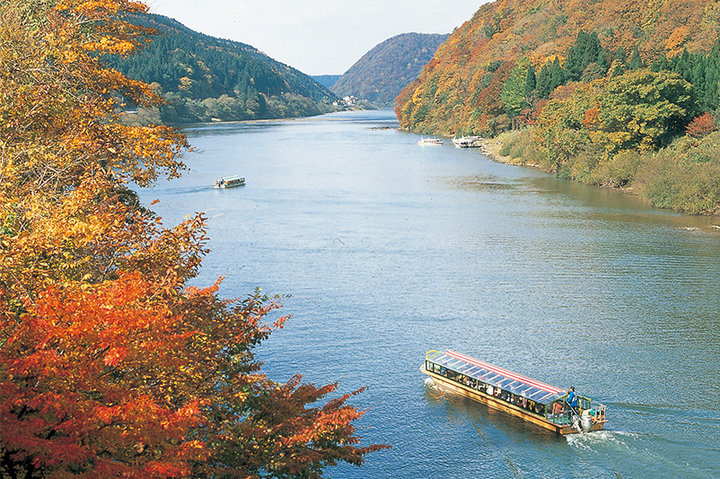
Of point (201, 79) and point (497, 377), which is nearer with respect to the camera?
point (497, 377)

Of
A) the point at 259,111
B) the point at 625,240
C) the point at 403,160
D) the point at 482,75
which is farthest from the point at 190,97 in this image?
the point at 625,240

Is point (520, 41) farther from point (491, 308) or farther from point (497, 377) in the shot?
point (497, 377)

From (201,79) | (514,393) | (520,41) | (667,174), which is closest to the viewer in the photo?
(514,393)

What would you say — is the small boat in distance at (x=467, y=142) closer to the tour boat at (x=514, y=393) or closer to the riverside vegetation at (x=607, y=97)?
the riverside vegetation at (x=607, y=97)

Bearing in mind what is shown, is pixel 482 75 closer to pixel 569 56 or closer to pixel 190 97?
pixel 569 56

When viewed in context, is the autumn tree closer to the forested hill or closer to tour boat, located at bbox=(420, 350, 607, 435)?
tour boat, located at bbox=(420, 350, 607, 435)

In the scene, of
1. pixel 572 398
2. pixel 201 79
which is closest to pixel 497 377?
pixel 572 398

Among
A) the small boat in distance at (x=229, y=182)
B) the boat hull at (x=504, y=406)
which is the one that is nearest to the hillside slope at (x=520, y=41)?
the small boat in distance at (x=229, y=182)
